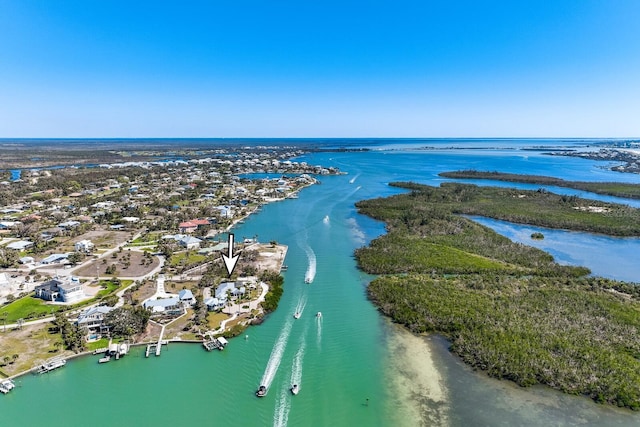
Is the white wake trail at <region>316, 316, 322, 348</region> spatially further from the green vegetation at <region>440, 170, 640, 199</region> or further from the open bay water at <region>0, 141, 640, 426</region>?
the green vegetation at <region>440, 170, 640, 199</region>

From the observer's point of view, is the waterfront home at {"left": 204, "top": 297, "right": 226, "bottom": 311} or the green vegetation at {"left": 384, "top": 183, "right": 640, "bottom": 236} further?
the green vegetation at {"left": 384, "top": 183, "right": 640, "bottom": 236}

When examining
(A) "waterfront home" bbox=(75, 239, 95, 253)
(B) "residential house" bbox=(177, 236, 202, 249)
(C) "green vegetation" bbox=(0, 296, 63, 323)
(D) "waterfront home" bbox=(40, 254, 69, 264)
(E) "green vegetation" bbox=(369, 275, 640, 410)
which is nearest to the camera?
(E) "green vegetation" bbox=(369, 275, 640, 410)

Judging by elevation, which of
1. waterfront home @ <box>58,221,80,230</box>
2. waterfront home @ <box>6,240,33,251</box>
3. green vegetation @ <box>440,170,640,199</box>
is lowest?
waterfront home @ <box>6,240,33,251</box>

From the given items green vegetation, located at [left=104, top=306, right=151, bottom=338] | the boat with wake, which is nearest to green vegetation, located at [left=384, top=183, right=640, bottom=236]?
green vegetation, located at [left=104, top=306, right=151, bottom=338]

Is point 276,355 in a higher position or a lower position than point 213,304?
lower

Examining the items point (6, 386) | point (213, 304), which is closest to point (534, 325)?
point (213, 304)

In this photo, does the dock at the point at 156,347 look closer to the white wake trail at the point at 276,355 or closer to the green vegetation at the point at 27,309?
the white wake trail at the point at 276,355

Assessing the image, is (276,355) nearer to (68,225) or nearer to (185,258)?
(185,258)
